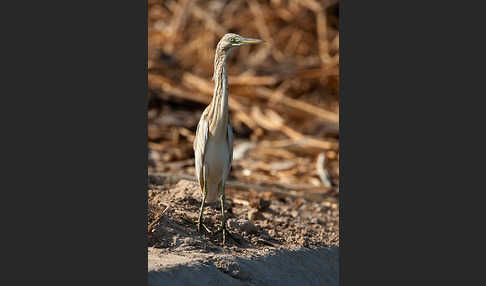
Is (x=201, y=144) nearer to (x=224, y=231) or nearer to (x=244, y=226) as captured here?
(x=224, y=231)

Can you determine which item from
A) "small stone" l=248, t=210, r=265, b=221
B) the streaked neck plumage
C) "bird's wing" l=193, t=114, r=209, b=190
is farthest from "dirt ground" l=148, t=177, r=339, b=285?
the streaked neck plumage

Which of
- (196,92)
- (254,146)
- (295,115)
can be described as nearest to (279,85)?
(295,115)

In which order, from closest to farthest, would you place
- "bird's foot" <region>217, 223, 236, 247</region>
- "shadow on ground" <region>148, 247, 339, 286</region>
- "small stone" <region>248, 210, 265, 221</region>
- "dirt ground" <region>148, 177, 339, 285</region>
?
"shadow on ground" <region>148, 247, 339, 286</region> < "dirt ground" <region>148, 177, 339, 285</region> < "bird's foot" <region>217, 223, 236, 247</region> < "small stone" <region>248, 210, 265, 221</region>

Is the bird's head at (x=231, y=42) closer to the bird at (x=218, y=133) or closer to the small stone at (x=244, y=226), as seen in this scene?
the bird at (x=218, y=133)

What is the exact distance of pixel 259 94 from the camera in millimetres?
8383

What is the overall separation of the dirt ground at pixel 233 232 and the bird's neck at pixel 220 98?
0.63m

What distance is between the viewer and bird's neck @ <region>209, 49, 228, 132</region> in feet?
11.4

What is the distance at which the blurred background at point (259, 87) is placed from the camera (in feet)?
21.3

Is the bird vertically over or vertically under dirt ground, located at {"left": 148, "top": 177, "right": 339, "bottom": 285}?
over

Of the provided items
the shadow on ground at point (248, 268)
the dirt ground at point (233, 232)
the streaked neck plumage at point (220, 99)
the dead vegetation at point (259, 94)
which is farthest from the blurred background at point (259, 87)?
the streaked neck plumage at point (220, 99)

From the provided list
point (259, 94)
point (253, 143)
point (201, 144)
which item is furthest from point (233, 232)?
point (259, 94)

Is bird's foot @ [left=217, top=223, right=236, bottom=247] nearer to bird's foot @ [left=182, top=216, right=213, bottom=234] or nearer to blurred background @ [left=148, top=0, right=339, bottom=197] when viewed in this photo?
bird's foot @ [left=182, top=216, right=213, bottom=234]

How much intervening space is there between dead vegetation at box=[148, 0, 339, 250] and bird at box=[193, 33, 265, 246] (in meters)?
0.41

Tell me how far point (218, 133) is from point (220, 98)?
0.67 ft
